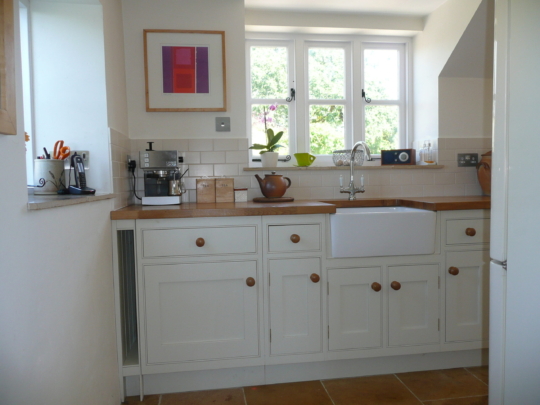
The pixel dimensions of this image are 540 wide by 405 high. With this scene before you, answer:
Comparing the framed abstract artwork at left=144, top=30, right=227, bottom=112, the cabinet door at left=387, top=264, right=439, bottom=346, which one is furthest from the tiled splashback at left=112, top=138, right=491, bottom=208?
the cabinet door at left=387, top=264, right=439, bottom=346

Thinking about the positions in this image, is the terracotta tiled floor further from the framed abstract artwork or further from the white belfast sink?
the framed abstract artwork

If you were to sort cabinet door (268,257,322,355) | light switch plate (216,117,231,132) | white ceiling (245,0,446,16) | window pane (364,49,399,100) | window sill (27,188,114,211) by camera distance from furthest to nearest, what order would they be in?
1. window pane (364,49,399,100)
2. white ceiling (245,0,446,16)
3. light switch plate (216,117,231,132)
4. cabinet door (268,257,322,355)
5. window sill (27,188,114,211)

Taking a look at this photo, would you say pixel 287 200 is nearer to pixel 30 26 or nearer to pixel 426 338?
pixel 426 338

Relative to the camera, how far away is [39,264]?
1.21m

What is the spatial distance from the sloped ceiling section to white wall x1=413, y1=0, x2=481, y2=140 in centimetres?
4

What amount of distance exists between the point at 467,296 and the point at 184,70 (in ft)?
6.95

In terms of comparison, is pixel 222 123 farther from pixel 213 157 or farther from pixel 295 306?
pixel 295 306

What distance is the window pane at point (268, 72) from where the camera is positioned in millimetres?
3062

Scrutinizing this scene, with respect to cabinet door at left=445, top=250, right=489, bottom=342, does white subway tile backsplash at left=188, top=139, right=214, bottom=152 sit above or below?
above

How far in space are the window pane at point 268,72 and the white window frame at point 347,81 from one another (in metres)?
0.04

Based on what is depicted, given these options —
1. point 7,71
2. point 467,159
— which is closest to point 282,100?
point 467,159

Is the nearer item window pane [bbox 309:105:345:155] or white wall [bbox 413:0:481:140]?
white wall [bbox 413:0:481:140]

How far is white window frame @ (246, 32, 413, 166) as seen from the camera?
307cm

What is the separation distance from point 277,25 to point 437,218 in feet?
5.60
